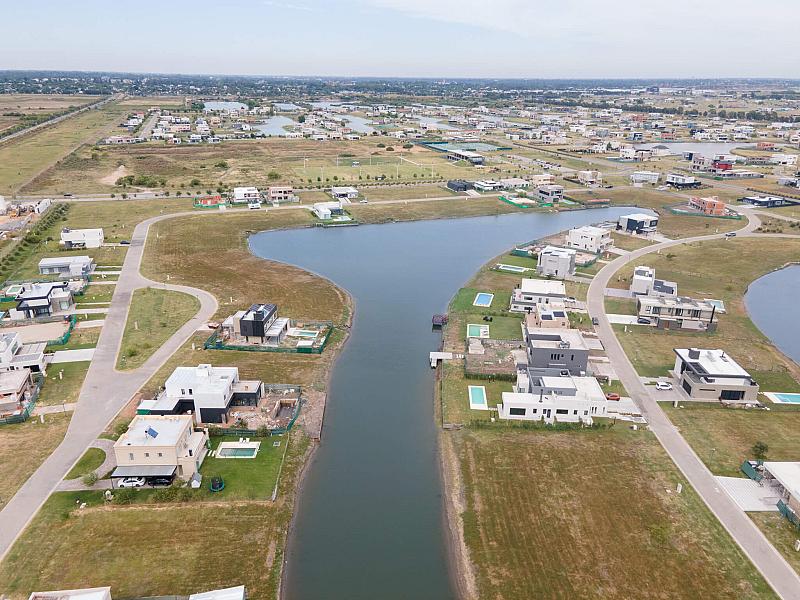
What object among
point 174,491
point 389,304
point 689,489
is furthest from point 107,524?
point 389,304

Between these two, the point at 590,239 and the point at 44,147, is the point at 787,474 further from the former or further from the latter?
the point at 44,147

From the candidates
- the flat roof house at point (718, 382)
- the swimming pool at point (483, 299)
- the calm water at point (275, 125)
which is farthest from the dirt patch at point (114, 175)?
the flat roof house at point (718, 382)

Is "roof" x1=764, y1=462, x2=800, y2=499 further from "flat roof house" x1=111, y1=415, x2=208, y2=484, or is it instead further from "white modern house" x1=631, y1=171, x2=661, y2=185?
"white modern house" x1=631, y1=171, x2=661, y2=185

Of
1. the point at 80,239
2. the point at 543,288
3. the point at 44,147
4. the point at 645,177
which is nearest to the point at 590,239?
the point at 543,288

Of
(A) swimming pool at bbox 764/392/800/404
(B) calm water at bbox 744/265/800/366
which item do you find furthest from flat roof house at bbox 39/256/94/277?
(B) calm water at bbox 744/265/800/366

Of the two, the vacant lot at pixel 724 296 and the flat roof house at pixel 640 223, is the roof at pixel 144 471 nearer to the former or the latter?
the vacant lot at pixel 724 296

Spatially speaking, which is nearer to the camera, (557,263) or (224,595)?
(224,595)
